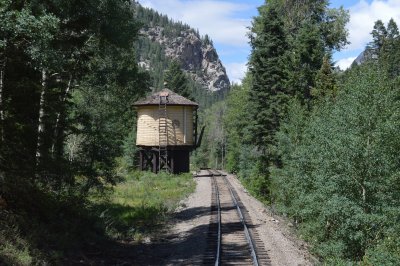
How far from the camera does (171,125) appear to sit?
41.2m

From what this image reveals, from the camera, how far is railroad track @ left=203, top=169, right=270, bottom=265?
513 inches

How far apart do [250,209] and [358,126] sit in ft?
24.6

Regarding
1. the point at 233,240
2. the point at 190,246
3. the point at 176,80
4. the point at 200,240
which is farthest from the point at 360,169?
the point at 176,80

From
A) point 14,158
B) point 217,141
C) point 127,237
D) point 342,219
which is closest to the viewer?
point 14,158

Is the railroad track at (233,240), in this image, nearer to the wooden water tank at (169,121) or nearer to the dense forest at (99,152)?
the dense forest at (99,152)

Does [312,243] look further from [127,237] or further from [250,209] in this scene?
[127,237]

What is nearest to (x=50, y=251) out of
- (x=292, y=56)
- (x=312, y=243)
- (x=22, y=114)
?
(x=22, y=114)

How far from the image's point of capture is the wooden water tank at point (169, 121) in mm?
41281

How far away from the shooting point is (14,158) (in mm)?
12086

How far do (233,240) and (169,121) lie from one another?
26.4 meters

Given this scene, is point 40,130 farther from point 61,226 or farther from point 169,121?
point 169,121

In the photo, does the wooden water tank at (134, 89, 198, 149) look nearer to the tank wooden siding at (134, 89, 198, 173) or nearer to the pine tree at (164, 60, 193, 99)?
the tank wooden siding at (134, 89, 198, 173)

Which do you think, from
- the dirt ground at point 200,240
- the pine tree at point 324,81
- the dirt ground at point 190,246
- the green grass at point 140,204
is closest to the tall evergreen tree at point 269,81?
the pine tree at point 324,81

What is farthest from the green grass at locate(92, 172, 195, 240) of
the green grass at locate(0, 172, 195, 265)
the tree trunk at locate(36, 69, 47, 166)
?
the tree trunk at locate(36, 69, 47, 166)
